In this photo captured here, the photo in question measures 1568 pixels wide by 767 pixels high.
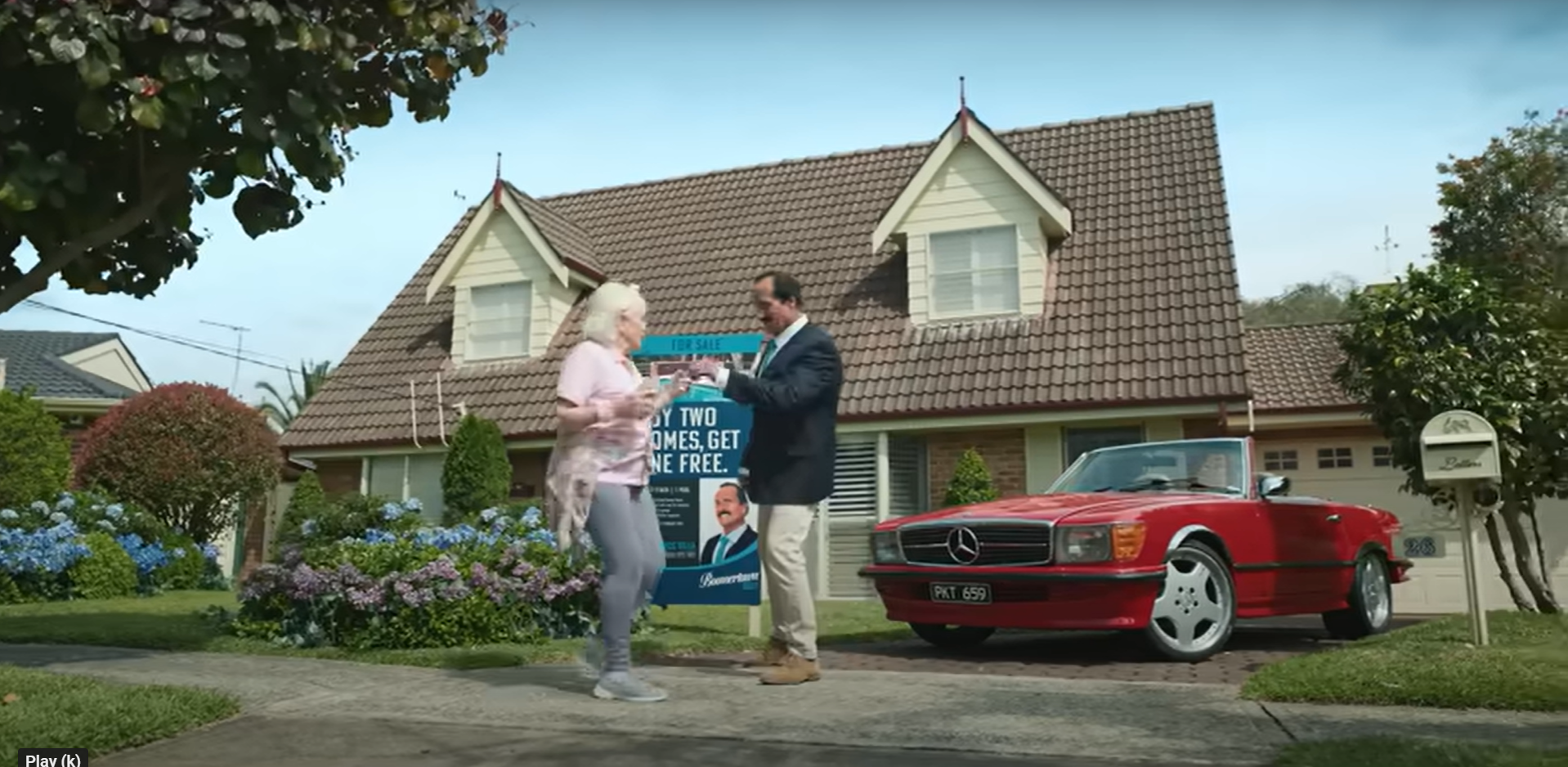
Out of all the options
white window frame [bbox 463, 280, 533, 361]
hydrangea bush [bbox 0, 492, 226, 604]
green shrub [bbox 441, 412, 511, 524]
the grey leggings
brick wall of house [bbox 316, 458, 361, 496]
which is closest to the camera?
the grey leggings

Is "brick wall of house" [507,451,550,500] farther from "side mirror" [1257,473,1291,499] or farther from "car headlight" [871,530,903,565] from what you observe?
"side mirror" [1257,473,1291,499]

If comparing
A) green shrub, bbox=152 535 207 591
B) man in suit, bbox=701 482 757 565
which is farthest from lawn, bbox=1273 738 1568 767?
green shrub, bbox=152 535 207 591

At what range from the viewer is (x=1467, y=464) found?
7059mm

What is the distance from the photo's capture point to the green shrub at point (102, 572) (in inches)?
492

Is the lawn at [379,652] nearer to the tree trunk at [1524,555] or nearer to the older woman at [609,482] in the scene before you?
the older woman at [609,482]

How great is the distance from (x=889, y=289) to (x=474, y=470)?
605cm

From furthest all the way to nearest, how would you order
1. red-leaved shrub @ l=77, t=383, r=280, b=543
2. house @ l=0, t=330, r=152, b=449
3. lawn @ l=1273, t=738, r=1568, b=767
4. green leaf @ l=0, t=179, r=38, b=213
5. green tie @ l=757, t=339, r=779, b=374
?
1. house @ l=0, t=330, r=152, b=449
2. red-leaved shrub @ l=77, t=383, r=280, b=543
3. green tie @ l=757, t=339, r=779, b=374
4. green leaf @ l=0, t=179, r=38, b=213
5. lawn @ l=1273, t=738, r=1568, b=767

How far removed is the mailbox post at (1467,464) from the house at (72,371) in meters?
18.5

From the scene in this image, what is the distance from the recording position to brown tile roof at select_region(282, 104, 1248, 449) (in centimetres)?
1402

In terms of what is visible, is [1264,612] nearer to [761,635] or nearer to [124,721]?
[761,635]

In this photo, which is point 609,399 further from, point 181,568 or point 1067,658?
point 181,568

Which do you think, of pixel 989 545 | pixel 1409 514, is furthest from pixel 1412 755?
pixel 1409 514

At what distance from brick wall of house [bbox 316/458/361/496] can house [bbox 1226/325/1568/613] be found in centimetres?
1238

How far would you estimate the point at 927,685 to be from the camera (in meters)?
5.39
